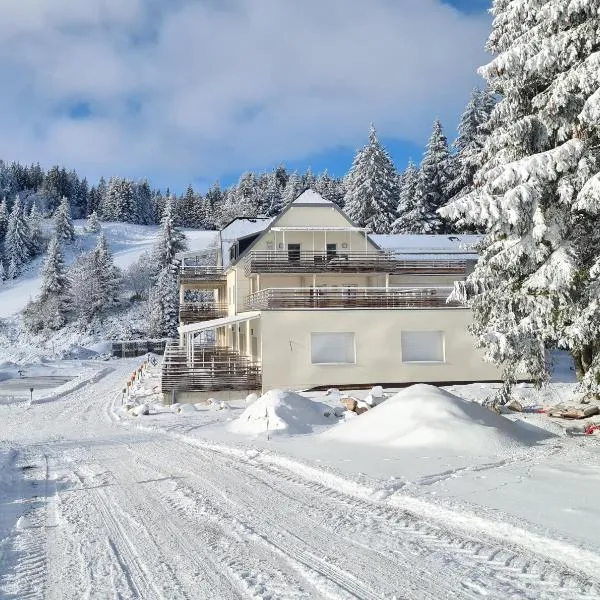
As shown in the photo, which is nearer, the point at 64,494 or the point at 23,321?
the point at 64,494

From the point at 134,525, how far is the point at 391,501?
3.09m

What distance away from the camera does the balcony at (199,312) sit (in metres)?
35.7

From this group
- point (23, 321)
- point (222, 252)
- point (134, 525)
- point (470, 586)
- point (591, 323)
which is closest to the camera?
point (470, 586)

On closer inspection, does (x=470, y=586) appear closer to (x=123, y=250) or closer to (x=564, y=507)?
(x=564, y=507)

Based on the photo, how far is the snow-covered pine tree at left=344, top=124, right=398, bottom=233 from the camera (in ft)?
161

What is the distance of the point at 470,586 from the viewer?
14.7ft

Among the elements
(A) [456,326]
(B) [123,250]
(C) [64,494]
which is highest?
(B) [123,250]

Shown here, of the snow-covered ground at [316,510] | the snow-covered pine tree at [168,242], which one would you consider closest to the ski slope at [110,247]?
the snow-covered pine tree at [168,242]

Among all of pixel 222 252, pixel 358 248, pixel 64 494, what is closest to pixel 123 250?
pixel 222 252

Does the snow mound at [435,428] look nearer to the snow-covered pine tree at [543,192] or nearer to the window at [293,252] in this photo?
the snow-covered pine tree at [543,192]

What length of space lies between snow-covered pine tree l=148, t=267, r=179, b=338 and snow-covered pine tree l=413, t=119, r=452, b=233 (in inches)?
1033

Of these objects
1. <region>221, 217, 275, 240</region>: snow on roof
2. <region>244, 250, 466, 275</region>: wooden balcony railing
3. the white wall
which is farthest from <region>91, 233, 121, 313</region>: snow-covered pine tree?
the white wall

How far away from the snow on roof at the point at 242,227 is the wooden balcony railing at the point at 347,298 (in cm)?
1450

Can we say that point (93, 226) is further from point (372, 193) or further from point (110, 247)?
point (372, 193)
